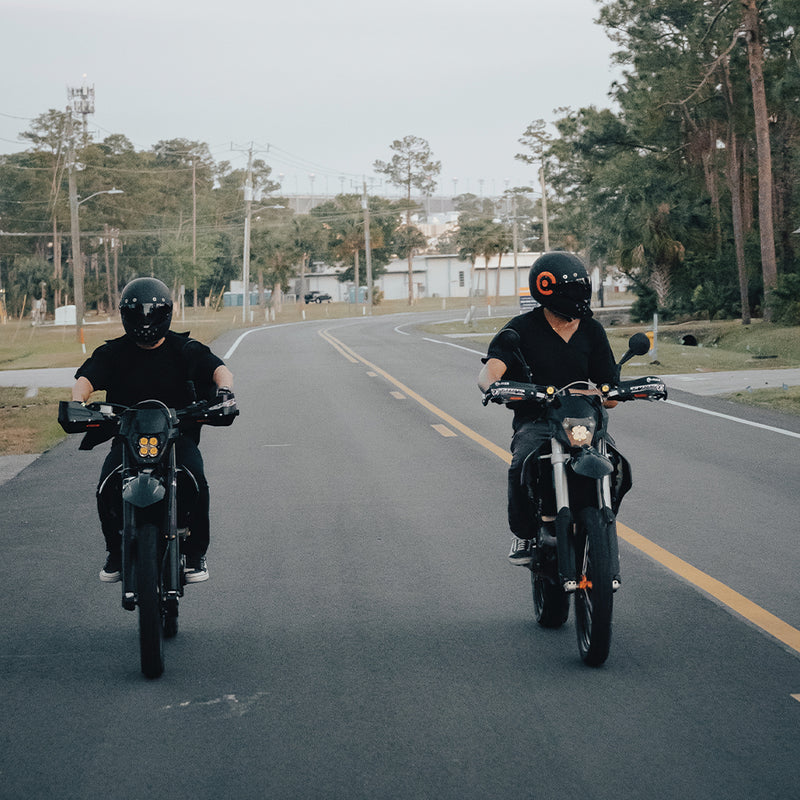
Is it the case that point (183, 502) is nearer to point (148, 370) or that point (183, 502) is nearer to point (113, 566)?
point (113, 566)

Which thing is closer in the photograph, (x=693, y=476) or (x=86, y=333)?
(x=693, y=476)

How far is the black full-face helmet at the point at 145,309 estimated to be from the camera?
17.2 ft

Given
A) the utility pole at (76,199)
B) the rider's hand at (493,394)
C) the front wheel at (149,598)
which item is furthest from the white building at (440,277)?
the front wheel at (149,598)

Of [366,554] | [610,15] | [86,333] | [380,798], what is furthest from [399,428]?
[86,333]

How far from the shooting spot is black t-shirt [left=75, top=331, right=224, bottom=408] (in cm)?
542

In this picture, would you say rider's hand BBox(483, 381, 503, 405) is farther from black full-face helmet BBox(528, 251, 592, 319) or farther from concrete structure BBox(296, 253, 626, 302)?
concrete structure BBox(296, 253, 626, 302)

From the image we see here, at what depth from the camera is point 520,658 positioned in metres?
5.18

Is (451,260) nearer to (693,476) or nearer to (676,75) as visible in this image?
(676,75)

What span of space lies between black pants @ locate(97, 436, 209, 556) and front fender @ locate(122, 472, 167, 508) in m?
0.32

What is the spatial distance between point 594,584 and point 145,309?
2.37 meters

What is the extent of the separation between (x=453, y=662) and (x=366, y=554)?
2280 mm

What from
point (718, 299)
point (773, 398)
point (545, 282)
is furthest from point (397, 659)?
point (718, 299)

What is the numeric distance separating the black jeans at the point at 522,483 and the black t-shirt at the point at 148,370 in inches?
58.5

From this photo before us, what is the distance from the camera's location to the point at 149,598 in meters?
4.83
